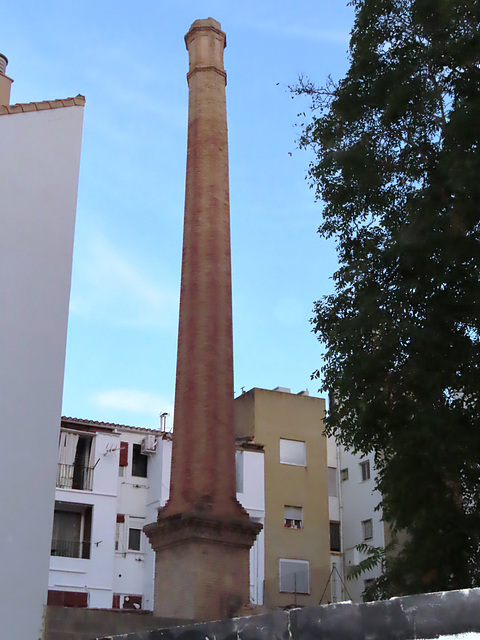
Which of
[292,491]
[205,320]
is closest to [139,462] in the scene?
[292,491]

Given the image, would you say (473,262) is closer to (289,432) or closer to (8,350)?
(8,350)

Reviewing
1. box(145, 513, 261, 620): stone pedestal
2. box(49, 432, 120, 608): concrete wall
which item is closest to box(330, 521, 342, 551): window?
box(49, 432, 120, 608): concrete wall

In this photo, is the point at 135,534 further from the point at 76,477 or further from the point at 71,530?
the point at 76,477

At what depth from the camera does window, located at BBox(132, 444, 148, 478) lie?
104 feet

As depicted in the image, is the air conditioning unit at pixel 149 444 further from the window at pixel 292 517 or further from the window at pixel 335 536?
the window at pixel 335 536

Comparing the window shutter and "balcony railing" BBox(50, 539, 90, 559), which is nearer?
"balcony railing" BBox(50, 539, 90, 559)

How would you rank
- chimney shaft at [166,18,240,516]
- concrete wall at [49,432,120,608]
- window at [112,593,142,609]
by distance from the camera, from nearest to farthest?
chimney shaft at [166,18,240,516], concrete wall at [49,432,120,608], window at [112,593,142,609]

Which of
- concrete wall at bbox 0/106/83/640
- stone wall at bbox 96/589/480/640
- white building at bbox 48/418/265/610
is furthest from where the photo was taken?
white building at bbox 48/418/265/610

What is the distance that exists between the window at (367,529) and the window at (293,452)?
316 cm

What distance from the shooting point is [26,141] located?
12.1 metres

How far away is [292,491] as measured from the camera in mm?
32750

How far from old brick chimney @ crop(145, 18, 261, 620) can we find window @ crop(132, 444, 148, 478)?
16109mm

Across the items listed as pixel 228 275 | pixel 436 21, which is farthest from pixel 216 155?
pixel 436 21

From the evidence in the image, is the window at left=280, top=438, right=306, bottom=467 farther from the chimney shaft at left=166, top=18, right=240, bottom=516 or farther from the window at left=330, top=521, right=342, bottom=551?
the chimney shaft at left=166, top=18, right=240, bottom=516
